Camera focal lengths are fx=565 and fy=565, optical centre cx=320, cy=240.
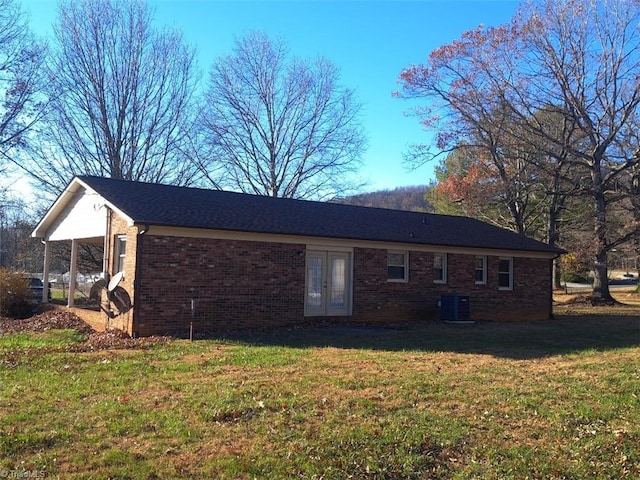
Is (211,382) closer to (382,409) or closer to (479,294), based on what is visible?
(382,409)

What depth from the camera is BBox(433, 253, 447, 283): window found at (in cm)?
1875

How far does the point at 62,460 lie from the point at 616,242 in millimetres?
28948

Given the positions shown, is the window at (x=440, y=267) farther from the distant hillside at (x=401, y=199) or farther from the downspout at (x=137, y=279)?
the distant hillside at (x=401, y=199)

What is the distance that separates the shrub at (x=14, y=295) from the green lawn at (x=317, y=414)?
7.79 meters

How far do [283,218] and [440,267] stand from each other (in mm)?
5826

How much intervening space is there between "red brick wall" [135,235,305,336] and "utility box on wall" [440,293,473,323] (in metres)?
5.04

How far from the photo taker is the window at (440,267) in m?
18.8

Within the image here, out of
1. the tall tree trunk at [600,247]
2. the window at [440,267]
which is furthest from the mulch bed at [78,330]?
the tall tree trunk at [600,247]

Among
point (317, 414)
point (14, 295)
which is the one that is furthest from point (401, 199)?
point (317, 414)

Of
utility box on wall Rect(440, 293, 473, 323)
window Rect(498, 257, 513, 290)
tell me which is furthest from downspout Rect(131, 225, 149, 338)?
window Rect(498, 257, 513, 290)

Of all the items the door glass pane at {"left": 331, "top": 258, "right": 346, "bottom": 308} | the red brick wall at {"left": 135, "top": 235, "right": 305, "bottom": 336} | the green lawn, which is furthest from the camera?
the door glass pane at {"left": 331, "top": 258, "right": 346, "bottom": 308}

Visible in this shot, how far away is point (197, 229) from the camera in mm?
13734

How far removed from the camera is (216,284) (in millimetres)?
14195

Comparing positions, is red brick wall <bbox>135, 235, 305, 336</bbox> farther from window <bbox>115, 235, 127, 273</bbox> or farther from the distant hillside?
the distant hillside
